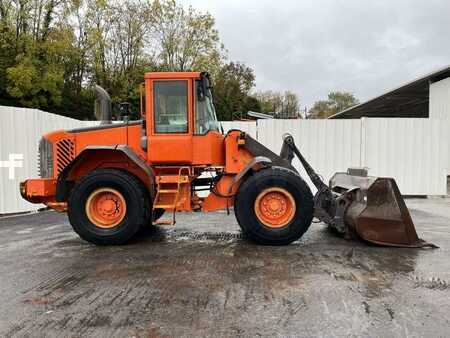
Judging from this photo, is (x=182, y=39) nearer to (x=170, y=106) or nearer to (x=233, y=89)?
(x=233, y=89)

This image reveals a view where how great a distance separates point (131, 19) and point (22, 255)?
93.2ft

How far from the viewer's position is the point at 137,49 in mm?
31891

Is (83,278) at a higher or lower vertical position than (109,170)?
lower

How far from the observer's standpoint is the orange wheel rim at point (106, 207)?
6.52 meters

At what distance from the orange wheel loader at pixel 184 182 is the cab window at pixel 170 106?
0.05ft

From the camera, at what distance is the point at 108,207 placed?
656 cm

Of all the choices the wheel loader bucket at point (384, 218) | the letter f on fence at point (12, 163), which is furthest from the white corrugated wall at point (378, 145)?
the wheel loader bucket at point (384, 218)

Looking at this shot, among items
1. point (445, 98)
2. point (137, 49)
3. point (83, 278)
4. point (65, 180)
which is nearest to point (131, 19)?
point (137, 49)

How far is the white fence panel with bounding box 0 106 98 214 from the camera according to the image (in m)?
9.80

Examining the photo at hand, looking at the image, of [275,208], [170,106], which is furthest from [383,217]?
[170,106]

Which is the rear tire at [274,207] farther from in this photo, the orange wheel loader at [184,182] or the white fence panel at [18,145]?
the white fence panel at [18,145]

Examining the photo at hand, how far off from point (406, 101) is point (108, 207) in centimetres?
2503

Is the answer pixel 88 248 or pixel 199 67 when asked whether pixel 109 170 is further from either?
pixel 199 67

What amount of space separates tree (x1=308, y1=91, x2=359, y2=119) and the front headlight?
208 ft
